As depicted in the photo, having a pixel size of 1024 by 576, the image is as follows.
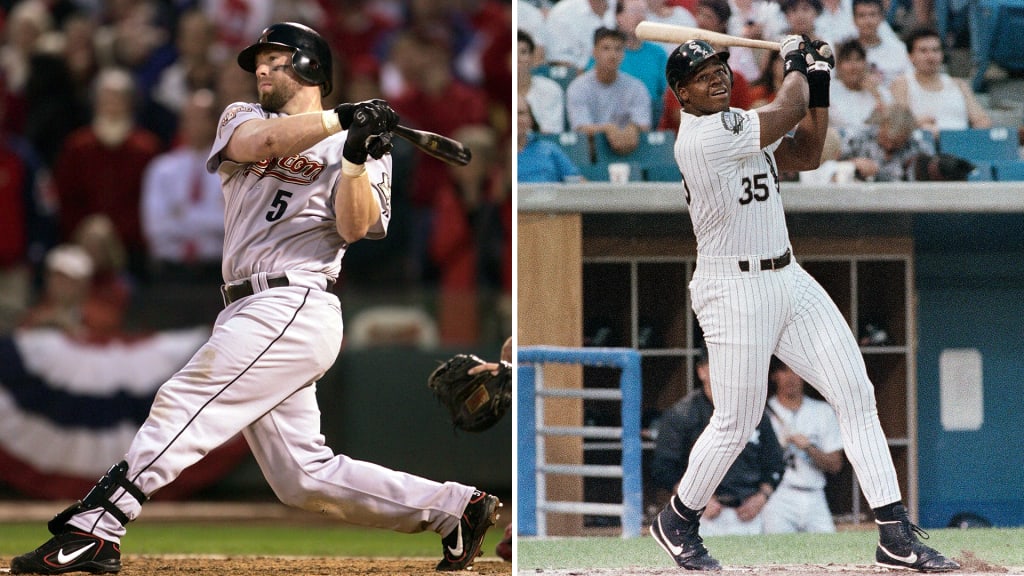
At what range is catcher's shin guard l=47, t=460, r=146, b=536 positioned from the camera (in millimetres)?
3863

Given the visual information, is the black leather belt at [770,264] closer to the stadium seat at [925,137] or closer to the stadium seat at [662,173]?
the stadium seat at [662,173]

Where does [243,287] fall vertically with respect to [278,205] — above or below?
below

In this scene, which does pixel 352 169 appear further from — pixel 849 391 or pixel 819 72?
pixel 849 391

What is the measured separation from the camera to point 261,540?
6.48 meters

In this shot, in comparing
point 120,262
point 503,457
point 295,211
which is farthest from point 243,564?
point 120,262

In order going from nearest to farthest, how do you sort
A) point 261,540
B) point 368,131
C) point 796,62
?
point 368,131 < point 796,62 < point 261,540

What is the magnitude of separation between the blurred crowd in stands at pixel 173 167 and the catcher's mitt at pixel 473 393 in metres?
3.51

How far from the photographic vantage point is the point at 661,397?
13.9 ft

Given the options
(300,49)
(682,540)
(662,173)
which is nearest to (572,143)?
(662,173)

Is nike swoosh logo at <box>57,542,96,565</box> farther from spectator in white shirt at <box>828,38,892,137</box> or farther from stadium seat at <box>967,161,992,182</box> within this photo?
stadium seat at <box>967,161,992,182</box>

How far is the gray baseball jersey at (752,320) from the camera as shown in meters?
4.08

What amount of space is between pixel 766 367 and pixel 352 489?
1.27 metres

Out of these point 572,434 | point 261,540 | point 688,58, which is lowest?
point 261,540

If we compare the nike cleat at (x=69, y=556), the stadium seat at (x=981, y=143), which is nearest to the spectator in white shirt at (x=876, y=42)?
the stadium seat at (x=981, y=143)
